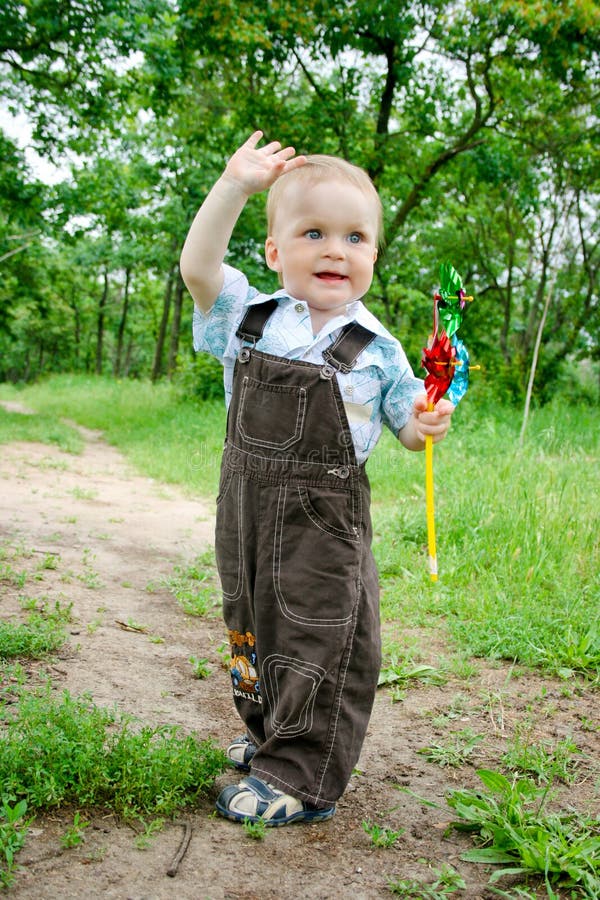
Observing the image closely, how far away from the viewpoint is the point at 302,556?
82.0 inches

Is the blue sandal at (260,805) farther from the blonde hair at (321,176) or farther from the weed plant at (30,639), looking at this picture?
the blonde hair at (321,176)

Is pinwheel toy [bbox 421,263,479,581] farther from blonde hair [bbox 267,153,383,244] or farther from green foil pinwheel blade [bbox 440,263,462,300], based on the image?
blonde hair [bbox 267,153,383,244]

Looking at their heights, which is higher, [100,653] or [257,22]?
[257,22]

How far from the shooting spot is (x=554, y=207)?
586 inches

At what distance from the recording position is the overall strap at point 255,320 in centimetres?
218

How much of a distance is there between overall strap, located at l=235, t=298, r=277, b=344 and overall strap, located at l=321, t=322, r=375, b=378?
0.19 metres

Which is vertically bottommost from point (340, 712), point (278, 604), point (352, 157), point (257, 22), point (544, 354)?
point (340, 712)

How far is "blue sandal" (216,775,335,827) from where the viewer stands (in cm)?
209

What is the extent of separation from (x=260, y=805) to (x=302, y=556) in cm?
65

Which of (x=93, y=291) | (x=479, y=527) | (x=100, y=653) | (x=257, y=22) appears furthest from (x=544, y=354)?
(x=93, y=291)

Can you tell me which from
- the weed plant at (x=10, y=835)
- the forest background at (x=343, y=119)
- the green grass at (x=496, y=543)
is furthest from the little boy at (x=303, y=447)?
the forest background at (x=343, y=119)

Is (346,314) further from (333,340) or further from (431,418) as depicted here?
(431,418)

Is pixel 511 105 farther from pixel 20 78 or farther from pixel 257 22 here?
pixel 20 78

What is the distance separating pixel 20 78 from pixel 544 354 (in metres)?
10.1
